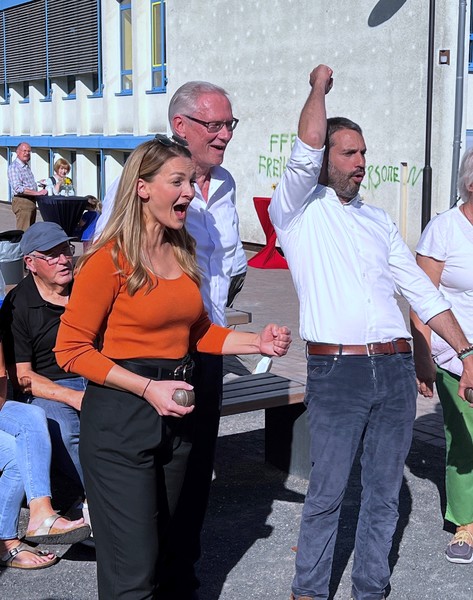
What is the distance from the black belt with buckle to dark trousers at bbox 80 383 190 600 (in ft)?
0.30

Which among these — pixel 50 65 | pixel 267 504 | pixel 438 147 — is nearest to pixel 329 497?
pixel 267 504

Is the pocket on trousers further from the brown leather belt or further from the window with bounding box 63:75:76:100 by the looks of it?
the window with bounding box 63:75:76:100

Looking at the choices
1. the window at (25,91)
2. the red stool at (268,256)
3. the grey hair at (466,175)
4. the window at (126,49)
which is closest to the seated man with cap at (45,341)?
the grey hair at (466,175)

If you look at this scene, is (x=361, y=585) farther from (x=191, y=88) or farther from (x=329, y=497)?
(x=191, y=88)

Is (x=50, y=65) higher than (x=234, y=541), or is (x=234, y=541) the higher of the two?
(x=50, y=65)

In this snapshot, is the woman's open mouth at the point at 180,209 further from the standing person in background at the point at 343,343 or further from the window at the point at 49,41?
the window at the point at 49,41

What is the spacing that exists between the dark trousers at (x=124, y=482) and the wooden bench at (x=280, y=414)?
2.01 metres

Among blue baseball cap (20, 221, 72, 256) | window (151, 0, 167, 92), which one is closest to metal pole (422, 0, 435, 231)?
window (151, 0, 167, 92)

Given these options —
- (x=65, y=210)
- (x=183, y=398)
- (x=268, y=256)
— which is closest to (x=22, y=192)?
(x=268, y=256)

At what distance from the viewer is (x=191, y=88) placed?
3.94m

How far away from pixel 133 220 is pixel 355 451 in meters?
1.29

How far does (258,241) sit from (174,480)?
15.4 m

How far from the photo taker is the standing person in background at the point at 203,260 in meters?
3.89

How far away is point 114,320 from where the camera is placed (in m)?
3.31
